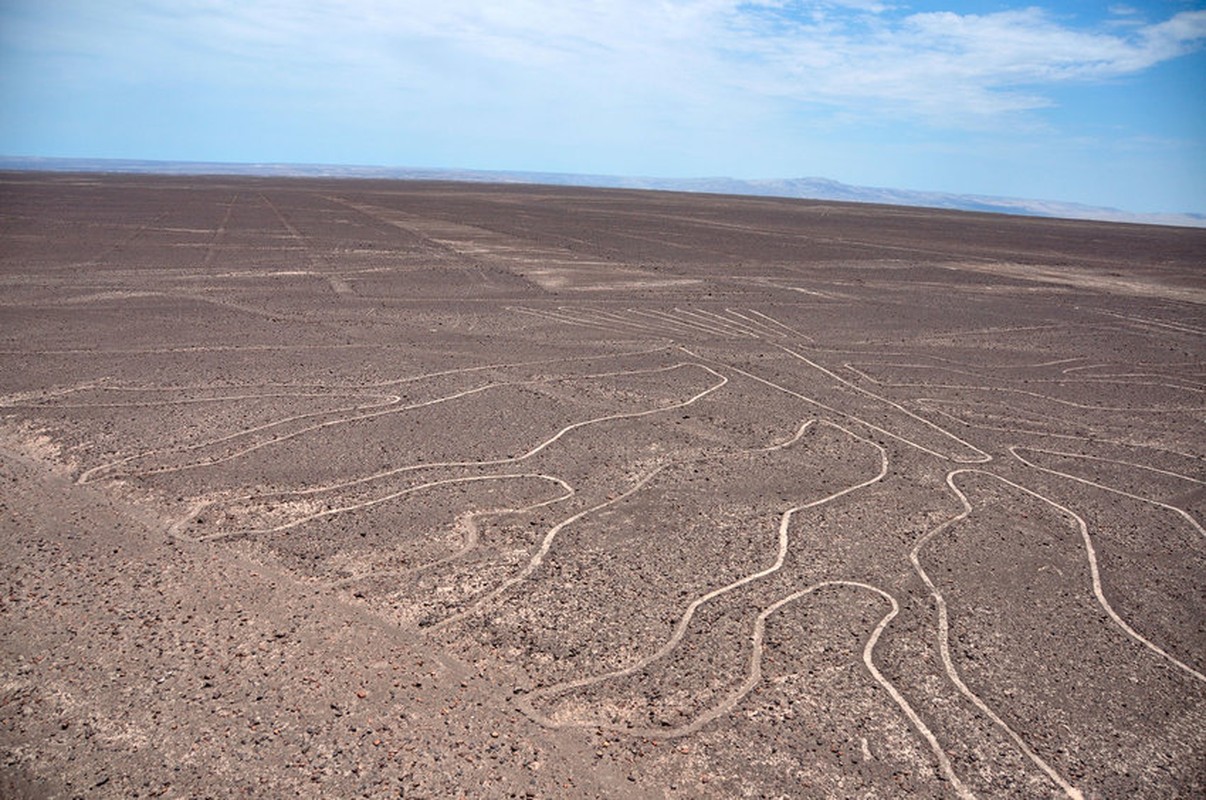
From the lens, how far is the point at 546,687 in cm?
472

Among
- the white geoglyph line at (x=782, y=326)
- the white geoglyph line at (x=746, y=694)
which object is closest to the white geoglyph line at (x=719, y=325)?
the white geoglyph line at (x=782, y=326)

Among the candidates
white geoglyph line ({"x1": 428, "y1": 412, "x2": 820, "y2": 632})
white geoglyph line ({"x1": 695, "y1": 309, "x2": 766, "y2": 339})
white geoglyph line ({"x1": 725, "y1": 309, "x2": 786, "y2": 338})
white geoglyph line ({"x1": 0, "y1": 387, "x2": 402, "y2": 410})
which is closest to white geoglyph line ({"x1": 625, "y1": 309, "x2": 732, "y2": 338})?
white geoglyph line ({"x1": 695, "y1": 309, "x2": 766, "y2": 339})

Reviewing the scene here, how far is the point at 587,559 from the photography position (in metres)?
6.25

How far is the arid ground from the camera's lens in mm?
4238

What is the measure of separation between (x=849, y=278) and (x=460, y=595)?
1968cm

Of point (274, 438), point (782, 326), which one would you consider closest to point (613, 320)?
point (782, 326)

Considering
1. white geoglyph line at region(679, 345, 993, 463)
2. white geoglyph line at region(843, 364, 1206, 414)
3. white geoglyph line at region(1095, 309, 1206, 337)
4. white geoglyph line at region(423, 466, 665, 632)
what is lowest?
white geoglyph line at region(423, 466, 665, 632)

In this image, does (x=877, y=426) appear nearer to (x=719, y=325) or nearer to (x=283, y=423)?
(x=719, y=325)

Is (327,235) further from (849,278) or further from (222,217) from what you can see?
(849,278)

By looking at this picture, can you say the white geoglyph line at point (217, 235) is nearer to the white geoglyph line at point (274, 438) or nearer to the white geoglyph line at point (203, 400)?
the white geoglyph line at point (203, 400)

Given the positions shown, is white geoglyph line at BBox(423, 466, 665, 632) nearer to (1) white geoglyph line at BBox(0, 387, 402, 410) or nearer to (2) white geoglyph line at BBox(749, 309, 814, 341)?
(1) white geoglyph line at BBox(0, 387, 402, 410)

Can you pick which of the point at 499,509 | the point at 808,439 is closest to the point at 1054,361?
→ the point at 808,439

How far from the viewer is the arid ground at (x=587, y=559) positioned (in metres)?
4.24

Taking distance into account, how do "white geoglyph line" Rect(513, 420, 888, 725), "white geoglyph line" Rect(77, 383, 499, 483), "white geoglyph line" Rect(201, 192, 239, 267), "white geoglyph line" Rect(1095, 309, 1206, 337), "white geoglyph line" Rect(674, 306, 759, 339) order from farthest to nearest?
"white geoglyph line" Rect(201, 192, 239, 267) → "white geoglyph line" Rect(1095, 309, 1206, 337) → "white geoglyph line" Rect(674, 306, 759, 339) → "white geoglyph line" Rect(77, 383, 499, 483) → "white geoglyph line" Rect(513, 420, 888, 725)
